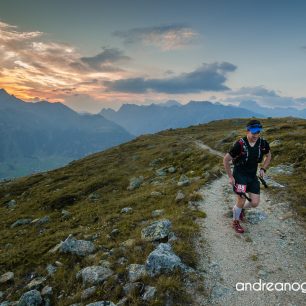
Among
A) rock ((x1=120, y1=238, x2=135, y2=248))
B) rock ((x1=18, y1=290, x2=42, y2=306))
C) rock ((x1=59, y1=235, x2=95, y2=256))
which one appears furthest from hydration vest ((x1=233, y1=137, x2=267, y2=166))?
rock ((x1=18, y1=290, x2=42, y2=306))

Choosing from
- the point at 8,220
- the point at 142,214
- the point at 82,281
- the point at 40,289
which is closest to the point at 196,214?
the point at 142,214

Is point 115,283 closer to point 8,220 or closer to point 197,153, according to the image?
point 8,220

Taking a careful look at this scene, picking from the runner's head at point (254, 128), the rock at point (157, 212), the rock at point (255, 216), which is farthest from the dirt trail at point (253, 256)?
the runner's head at point (254, 128)

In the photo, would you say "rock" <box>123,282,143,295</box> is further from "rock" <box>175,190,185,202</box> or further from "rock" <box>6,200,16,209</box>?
"rock" <box>6,200,16,209</box>

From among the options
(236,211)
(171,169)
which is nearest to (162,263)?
(236,211)

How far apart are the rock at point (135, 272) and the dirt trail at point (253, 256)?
221 centimetres

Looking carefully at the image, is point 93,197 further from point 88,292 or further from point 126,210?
point 88,292

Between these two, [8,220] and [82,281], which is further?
[8,220]

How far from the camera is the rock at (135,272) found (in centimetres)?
1168

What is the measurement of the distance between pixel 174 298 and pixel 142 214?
9.47 m

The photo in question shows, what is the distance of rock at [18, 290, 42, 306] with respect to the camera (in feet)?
39.4

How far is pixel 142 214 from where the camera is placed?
65.0 feet

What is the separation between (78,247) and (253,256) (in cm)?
790

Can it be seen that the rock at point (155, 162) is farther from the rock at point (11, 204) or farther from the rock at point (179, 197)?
the rock at point (179, 197)
